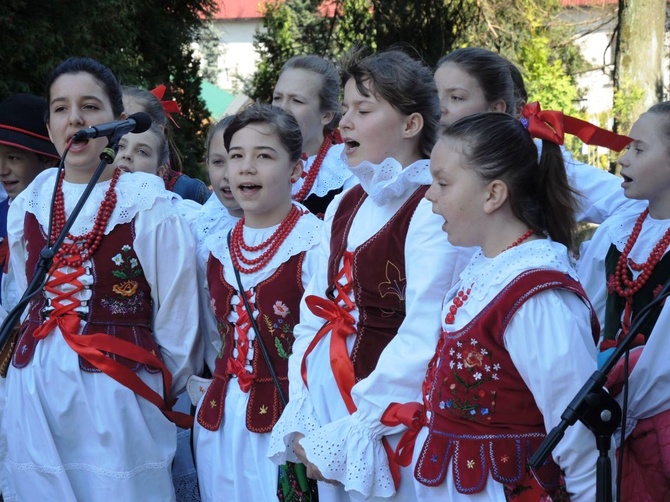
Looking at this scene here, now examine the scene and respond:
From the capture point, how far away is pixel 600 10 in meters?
16.4

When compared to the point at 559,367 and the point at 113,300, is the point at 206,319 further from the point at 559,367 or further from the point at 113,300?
the point at 559,367

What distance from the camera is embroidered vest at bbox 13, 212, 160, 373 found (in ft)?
10.8

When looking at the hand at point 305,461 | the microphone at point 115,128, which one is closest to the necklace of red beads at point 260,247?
the microphone at point 115,128

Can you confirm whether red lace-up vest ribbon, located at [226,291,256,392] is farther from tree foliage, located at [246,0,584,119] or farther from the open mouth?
tree foliage, located at [246,0,584,119]

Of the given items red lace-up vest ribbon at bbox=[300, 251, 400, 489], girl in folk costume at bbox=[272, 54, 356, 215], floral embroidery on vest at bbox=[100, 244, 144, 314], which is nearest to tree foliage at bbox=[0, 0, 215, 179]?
girl in folk costume at bbox=[272, 54, 356, 215]

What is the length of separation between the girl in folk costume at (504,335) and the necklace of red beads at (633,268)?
2.15 feet

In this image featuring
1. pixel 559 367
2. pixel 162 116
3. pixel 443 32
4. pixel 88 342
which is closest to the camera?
pixel 559 367

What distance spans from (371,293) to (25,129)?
7.41 ft

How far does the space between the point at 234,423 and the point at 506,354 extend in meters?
1.23

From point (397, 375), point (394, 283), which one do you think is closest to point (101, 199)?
point (394, 283)

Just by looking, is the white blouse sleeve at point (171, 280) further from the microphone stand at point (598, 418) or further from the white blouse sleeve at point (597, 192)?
the microphone stand at point (598, 418)

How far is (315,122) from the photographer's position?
4.47 metres

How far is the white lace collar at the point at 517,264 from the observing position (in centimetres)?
237

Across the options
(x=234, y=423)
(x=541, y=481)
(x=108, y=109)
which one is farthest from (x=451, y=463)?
(x=108, y=109)
